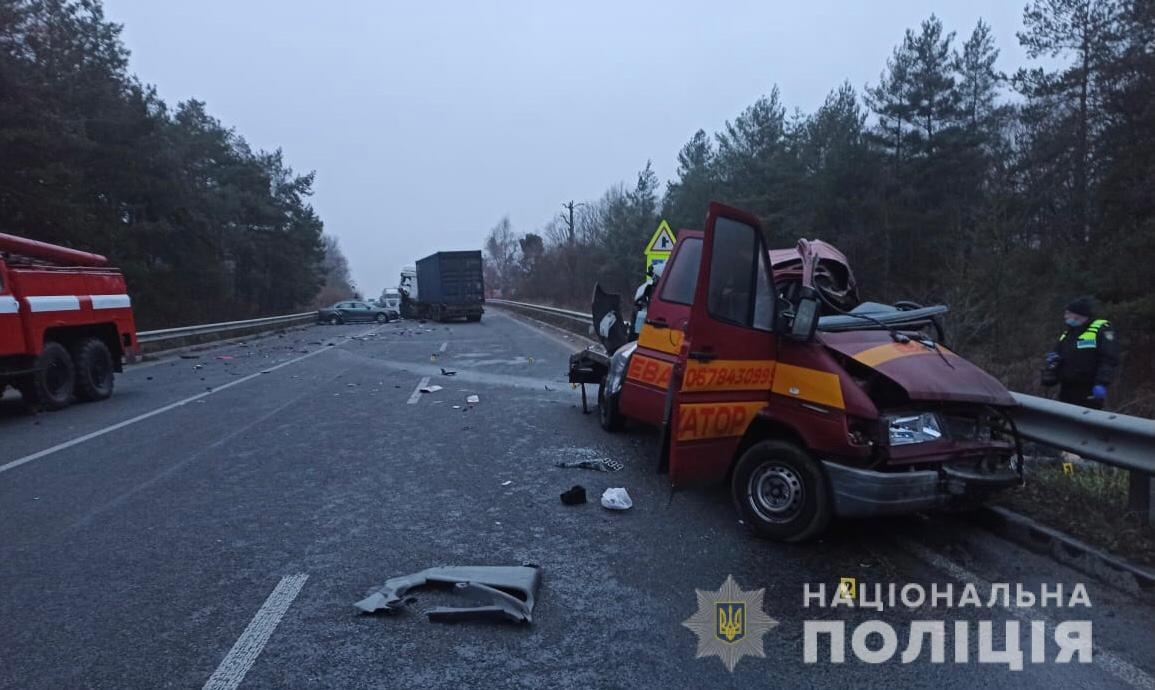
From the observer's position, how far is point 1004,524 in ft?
16.6

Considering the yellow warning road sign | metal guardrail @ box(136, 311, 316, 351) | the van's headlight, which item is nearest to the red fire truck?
metal guardrail @ box(136, 311, 316, 351)

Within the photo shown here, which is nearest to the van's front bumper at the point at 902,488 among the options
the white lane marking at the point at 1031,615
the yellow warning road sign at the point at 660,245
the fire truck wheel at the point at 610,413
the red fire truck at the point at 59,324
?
the white lane marking at the point at 1031,615

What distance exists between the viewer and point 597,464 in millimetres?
7230

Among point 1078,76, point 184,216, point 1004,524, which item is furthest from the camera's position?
point 184,216

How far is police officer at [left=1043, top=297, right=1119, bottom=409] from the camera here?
22.0ft

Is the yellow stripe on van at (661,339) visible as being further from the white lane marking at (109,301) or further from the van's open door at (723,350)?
the white lane marking at (109,301)

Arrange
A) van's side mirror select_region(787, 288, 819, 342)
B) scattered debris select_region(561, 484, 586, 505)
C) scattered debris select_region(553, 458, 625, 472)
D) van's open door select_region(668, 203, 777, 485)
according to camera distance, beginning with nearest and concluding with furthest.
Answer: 1. van's side mirror select_region(787, 288, 819, 342)
2. van's open door select_region(668, 203, 777, 485)
3. scattered debris select_region(561, 484, 586, 505)
4. scattered debris select_region(553, 458, 625, 472)

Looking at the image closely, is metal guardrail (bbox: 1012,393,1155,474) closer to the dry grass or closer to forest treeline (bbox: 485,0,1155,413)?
the dry grass

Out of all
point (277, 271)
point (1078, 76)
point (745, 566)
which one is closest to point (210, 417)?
point (745, 566)

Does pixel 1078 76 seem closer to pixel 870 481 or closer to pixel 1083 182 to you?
pixel 1083 182

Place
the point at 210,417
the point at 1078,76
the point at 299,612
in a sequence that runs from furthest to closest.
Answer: the point at 1078,76 → the point at 210,417 → the point at 299,612

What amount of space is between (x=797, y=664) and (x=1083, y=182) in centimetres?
2857

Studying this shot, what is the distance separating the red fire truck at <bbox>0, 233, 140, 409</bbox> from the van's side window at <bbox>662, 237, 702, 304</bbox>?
9.00 m

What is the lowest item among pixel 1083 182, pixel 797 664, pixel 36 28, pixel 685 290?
pixel 797 664
